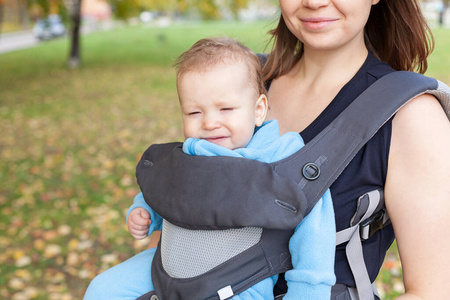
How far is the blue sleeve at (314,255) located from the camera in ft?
4.71

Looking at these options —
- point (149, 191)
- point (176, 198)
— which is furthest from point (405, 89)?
point (149, 191)

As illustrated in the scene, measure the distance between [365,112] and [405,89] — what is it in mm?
137

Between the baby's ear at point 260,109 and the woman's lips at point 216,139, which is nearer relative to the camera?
the woman's lips at point 216,139

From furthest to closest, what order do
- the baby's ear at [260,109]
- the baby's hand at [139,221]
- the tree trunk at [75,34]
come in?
the tree trunk at [75,34], the baby's hand at [139,221], the baby's ear at [260,109]

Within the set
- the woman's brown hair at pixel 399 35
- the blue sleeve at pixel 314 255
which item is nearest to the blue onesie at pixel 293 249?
the blue sleeve at pixel 314 255

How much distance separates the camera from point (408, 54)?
1886 mm

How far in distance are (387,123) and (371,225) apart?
34cm

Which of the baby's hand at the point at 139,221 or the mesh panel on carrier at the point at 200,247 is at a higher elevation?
the mesh panel on carrier at the point at 200,247

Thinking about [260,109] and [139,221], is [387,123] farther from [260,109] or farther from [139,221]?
[139,221]

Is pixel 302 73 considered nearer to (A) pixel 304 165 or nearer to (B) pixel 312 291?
(A) pixel 304 165

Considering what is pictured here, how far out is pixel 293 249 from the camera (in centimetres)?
151

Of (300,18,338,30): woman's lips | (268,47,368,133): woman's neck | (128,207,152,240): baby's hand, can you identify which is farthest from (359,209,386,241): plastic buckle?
(128,207,152,240): baby's hand

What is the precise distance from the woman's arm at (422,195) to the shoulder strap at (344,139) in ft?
0.15

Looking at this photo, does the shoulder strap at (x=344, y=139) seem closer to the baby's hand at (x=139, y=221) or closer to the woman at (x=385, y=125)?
the woman at (x=385, y=125)
